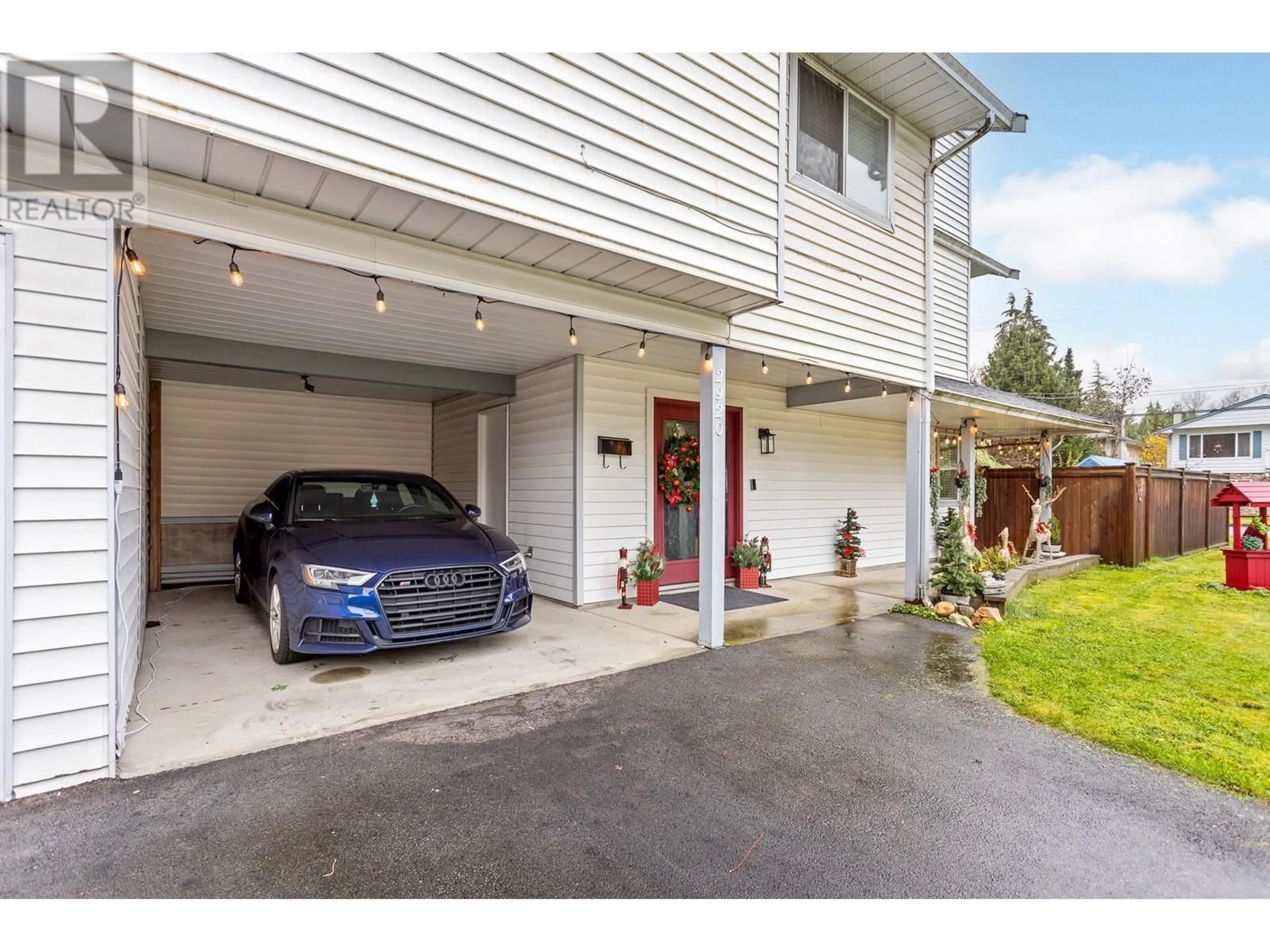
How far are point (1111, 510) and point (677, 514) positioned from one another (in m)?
7.83

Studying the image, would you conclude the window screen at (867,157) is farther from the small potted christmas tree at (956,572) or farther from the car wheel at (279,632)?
the car wheel at (279,632)

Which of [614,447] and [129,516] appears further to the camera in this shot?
[614,447]

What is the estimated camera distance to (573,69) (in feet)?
10.4

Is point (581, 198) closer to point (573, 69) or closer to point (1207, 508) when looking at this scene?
point (573, 69)

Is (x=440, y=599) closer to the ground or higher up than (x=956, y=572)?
higher up

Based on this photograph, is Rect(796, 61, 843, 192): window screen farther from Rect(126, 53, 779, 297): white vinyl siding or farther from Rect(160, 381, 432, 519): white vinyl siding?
Rect(160, 381, 432, 519): white vinyl siding

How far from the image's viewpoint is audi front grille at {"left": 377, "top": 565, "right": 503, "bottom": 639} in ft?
12.5

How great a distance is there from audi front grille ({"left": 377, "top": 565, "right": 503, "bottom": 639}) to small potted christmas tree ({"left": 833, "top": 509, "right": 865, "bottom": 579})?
5.71 metres

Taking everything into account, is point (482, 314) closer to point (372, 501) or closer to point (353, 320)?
point (353, 320)

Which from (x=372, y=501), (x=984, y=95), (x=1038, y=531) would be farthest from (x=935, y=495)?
(x=372, y=501)

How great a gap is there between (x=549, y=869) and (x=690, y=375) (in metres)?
5.58

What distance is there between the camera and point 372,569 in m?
3.77

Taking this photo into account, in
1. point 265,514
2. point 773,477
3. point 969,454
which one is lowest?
point 265,514
